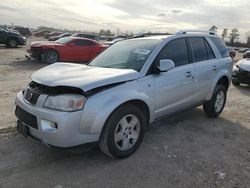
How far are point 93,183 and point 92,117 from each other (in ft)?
2.56

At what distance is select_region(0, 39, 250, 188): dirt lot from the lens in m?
3.73

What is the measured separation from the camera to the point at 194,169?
161 inches

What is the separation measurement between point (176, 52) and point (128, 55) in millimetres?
868

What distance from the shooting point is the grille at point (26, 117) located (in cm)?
387

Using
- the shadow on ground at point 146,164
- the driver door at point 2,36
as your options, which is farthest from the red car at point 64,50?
the shadow on ground at point 146,164

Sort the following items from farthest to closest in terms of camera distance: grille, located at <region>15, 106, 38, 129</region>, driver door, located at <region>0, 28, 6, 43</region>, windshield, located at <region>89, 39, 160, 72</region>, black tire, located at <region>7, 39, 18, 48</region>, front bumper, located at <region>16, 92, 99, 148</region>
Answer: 1. black tire, located at <region>7, 39, 18, 48</region>
2. driver door, located at <region>0, 28, 6, 43</region>
3. windshield, located at <region>89, 39, 160, 72</region>
4. grille, located at <region>15, 106, 38, 129</region>
5. front bumper, located at <region>16, 92, 99, 148</region>

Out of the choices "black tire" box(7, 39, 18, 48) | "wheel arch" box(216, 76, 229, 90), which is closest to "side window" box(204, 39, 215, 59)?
"wheel arch" box(216, 76, 229, 90)

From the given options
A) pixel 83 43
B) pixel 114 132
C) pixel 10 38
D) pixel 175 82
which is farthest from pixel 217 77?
pixel 10 38

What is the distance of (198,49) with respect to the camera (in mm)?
5859

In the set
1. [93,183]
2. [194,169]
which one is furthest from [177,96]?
[93,183]

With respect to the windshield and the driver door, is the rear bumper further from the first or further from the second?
the driver door

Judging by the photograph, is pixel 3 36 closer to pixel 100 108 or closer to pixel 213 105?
pixel 213 105

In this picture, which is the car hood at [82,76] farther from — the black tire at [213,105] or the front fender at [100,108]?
the black tire at [213,105]

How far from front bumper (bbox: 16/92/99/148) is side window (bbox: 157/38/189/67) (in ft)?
5.88
